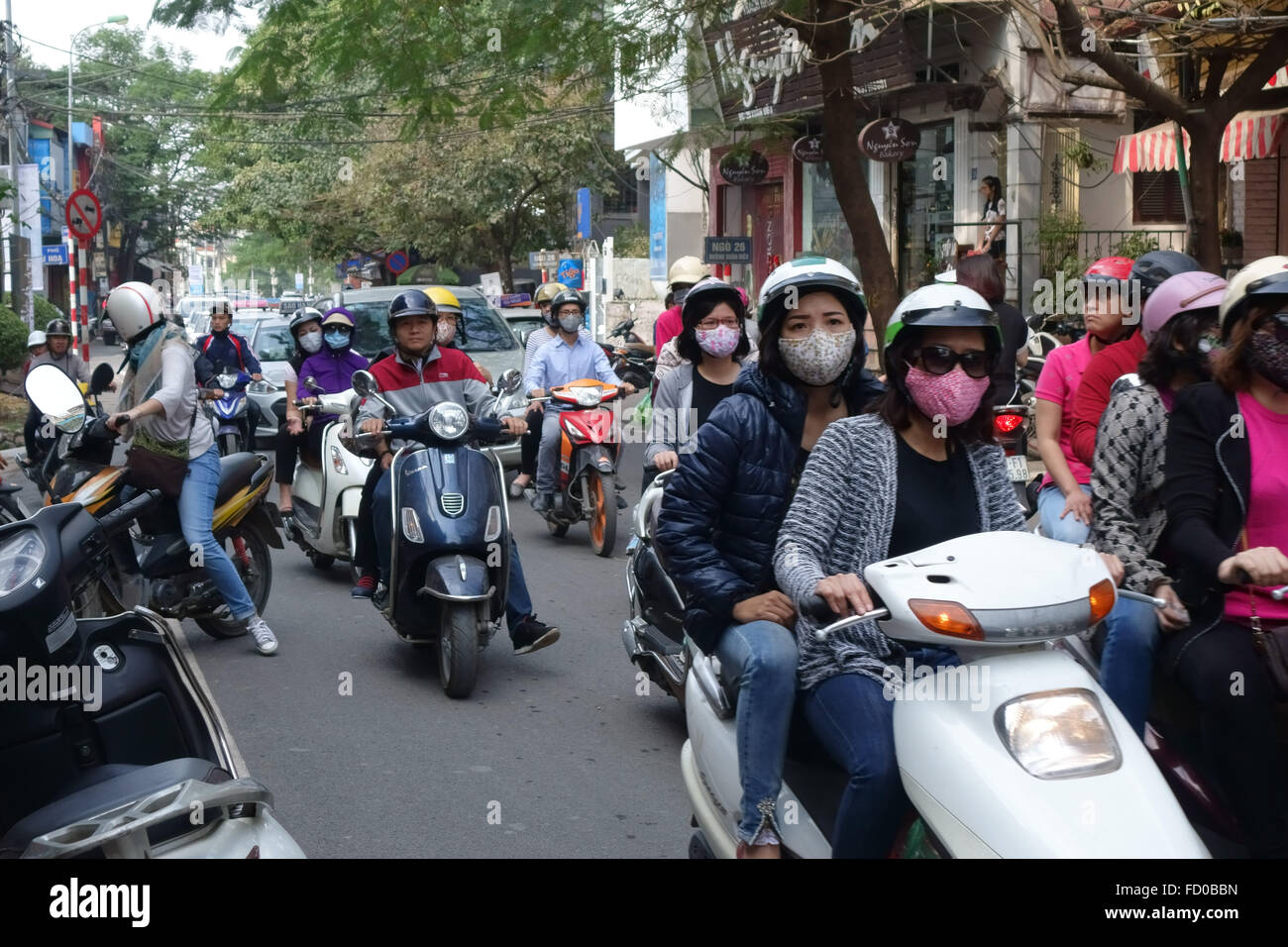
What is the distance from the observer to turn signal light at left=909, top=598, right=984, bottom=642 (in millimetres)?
2838

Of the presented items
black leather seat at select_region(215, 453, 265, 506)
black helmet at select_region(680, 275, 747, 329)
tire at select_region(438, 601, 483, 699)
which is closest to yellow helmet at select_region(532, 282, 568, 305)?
A: black leather seat at select_region(215, 453, 265, 506)

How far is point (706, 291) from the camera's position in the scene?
21.2 feet

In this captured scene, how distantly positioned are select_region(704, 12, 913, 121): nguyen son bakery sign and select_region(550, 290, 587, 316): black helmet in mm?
5851

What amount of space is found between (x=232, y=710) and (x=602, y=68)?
7681mm

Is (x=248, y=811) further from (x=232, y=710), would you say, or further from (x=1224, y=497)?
(x=232, y=710)

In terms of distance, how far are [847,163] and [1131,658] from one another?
29.5 ft

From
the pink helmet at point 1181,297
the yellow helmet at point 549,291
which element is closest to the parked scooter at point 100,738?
the pink helmet at point 1181,297

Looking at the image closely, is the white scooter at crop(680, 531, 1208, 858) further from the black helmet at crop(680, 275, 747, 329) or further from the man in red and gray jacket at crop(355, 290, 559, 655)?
the man in red and gray jacket at crop(355, 290, 559, 655)

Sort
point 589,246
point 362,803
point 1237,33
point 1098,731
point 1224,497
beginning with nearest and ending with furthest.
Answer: point 1098,731
point 1224,497
point 362,803
point 1237,33
point 589,246

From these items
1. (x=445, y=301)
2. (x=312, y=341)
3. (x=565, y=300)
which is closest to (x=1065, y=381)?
(x=445, y=301)

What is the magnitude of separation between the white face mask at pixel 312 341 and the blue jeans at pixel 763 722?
7.69 metres

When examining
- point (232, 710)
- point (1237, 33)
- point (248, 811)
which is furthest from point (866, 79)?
point (248, 811)

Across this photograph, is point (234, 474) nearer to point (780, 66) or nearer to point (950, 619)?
point (950, 619)

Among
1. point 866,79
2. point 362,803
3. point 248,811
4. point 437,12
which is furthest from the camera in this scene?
point 866,79
